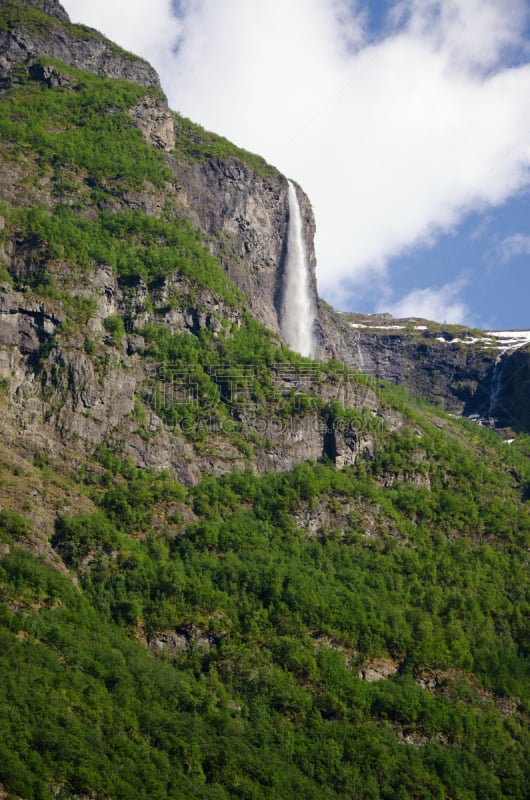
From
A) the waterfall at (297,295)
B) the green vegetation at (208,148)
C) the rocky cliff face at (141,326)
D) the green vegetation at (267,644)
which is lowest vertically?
the green vegetation at (267,644)

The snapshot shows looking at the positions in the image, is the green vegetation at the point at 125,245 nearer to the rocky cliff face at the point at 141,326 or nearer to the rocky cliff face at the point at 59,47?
the rocky cliff face at the point at 141,326

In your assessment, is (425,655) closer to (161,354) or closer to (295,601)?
(295,601)

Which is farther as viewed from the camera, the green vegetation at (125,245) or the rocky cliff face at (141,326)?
the green vegetation at (125,245)

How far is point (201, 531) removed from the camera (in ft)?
325

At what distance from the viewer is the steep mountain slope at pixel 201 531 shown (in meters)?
76.9

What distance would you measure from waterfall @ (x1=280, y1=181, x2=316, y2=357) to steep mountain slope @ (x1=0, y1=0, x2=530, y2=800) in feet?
34.3

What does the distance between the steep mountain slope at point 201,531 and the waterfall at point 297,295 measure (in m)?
10.4

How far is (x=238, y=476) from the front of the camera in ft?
362

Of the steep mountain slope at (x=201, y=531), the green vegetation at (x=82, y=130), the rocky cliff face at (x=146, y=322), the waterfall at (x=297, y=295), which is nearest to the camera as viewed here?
the steep mountain slope at (x=201, y=531)

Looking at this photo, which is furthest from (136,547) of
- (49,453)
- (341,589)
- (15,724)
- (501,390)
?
(501,390)

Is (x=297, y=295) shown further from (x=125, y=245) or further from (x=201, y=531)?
(x=201, y=531)

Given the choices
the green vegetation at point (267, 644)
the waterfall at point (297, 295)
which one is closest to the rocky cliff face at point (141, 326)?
the waterfall at point (297, 295)

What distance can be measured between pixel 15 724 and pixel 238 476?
158ft

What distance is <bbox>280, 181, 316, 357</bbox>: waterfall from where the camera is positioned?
164 meters
